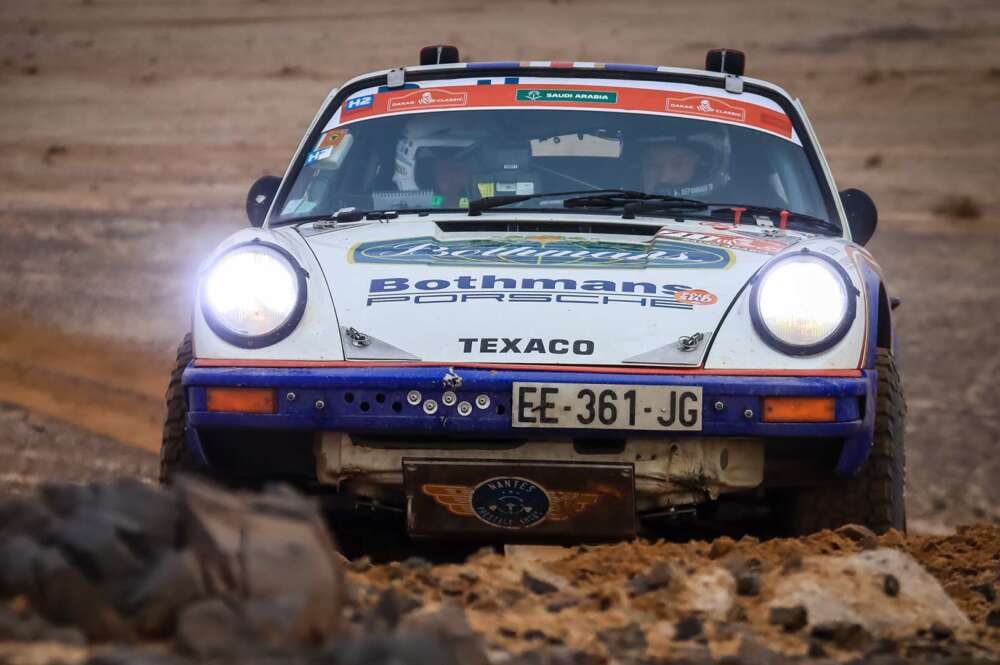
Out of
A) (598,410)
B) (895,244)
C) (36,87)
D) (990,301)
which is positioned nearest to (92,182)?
(36,87)

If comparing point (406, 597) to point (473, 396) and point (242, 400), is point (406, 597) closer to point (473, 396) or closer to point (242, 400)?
point (473, 396)

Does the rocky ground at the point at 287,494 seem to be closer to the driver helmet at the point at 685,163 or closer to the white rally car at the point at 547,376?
the white rally car at the point at 547,376

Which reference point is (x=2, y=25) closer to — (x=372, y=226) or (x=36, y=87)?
(x=36, y=87)

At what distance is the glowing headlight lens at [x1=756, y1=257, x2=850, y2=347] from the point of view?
5.10m

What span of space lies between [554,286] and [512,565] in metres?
0.95

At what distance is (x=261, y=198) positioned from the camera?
691 cm

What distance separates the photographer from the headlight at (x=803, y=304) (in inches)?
201

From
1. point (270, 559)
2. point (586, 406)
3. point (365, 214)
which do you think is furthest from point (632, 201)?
point (270, 559)

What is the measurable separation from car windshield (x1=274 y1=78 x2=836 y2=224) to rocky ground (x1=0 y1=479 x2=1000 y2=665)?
1876mm

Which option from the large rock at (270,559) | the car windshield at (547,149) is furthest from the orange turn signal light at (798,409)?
the large rock at (270,559)

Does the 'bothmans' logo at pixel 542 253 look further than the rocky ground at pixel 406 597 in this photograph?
Yes

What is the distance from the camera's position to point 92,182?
24.9 meters

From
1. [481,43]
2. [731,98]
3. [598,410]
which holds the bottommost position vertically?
[598,410]

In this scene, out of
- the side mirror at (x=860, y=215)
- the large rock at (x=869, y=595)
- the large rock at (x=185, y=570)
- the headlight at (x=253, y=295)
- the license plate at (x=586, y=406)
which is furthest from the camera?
the side mirror at (x=860, y=215)
